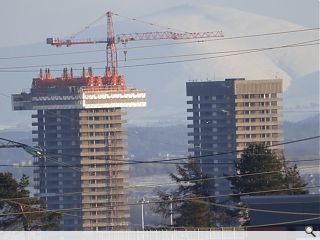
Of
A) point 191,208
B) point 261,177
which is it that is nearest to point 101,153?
point 261,177

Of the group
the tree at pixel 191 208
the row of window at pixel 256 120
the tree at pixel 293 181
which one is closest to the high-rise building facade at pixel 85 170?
the row of window at pixel 256 120

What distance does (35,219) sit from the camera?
50875mm

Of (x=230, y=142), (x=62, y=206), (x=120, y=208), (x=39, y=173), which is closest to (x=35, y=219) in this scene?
(x=120, y=208)

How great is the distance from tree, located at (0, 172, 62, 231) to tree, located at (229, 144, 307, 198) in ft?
29.2

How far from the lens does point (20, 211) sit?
51750 mm

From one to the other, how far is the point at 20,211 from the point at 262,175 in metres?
12.7

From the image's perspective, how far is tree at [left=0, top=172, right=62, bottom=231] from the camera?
50775mm

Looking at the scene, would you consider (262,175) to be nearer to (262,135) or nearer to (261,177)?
(261,177)

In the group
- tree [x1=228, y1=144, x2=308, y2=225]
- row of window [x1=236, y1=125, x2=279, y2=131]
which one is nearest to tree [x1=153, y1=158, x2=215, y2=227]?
tree [x1=228, y1=144, x2=308, y2=225]

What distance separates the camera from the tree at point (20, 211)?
5078 cm

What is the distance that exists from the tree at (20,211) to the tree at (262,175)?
8.90 m

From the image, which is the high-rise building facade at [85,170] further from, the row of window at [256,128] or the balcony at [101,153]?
the row of window at [256,128]
